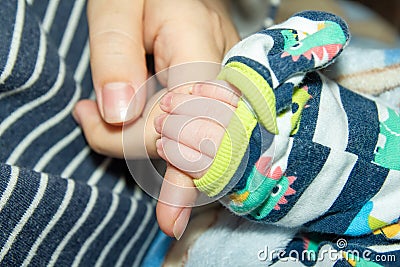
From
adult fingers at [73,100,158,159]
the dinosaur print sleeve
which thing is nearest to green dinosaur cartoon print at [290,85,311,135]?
the dinosaur print sleeve

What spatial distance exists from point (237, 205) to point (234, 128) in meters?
0.06

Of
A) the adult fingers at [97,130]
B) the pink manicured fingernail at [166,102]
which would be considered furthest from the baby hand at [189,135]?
the adult fingers at [97,130]

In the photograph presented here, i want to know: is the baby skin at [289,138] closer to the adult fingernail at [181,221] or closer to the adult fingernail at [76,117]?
the adult fingernail at [181,221]

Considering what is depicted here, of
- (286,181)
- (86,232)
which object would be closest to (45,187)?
(86,232)

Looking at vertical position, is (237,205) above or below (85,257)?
above

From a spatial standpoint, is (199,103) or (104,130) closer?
(199,103)

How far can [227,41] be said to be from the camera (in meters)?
0.53

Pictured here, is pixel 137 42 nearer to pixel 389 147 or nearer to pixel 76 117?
pixel 76 117

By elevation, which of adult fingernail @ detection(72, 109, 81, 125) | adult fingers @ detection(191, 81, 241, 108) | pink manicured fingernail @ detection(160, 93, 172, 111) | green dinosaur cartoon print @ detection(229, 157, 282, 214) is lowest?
adult fingernail @ detection(72, 109, 81, 125)

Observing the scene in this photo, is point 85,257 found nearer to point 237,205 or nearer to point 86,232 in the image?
point 86,232

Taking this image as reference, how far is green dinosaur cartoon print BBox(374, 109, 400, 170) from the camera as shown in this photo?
43 cm

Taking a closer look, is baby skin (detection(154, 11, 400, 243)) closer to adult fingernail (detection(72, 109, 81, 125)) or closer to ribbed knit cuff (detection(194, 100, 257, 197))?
ribbed knit cuff (detection(194, 100, 257, 197))

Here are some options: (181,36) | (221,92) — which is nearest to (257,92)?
(221,92)

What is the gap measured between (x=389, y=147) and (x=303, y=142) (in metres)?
0.08
